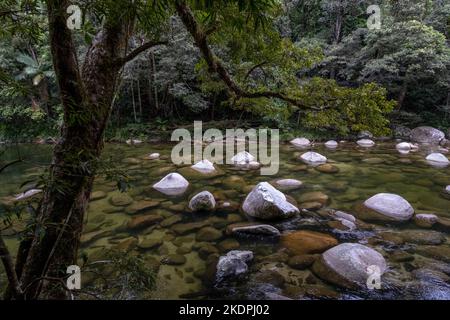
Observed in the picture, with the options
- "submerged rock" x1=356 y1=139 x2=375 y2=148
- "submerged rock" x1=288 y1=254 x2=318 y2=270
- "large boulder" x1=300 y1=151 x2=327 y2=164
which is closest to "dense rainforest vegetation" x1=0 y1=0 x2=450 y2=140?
"submerged rock" x1=356 y1=139 x2=375 y2=148

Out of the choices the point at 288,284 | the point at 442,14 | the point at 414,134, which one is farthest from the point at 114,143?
the point at 442,14

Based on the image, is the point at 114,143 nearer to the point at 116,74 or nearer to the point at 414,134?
the point at 116,74

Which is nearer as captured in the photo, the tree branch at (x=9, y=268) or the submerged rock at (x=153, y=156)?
the tree branch at (x=9, y=268)

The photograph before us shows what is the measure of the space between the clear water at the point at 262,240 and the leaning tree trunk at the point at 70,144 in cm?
17

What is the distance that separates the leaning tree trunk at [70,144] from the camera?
65.4 inches

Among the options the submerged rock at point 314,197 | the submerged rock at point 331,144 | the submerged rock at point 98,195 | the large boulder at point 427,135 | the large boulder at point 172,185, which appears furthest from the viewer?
the large boulder at point 427,135

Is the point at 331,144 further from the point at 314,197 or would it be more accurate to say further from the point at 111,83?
the point at 111,83

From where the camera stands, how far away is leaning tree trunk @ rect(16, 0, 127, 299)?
5.45 feet

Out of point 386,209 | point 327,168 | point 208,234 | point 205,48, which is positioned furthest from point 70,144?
point 327,168

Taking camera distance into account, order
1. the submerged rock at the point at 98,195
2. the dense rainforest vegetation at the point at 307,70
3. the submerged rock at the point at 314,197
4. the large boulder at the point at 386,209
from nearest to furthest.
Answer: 1. the large boulder at the point at 386,209
2. the submerged rock at the point at 314,197
3. the submerged rock at the point at 98,195
4. the dense rainforest vegetation at the point at 307,70

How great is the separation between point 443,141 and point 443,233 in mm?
11014

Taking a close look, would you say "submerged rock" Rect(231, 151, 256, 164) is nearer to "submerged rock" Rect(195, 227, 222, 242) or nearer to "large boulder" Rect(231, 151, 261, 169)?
"large boulder" Rect(231, 151, 261, 169)

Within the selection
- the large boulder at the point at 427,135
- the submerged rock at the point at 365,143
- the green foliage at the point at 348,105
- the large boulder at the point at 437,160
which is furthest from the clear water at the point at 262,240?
the large boulder at the point at 427,135

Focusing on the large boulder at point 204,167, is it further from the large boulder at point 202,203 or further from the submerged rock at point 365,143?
the submerged rock at point 365,143
